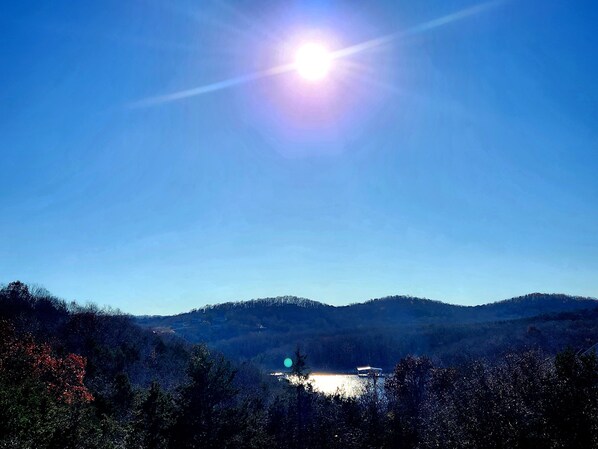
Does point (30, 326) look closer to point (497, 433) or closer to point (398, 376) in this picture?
point (398, 376)

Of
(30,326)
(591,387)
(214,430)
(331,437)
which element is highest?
(30,326)

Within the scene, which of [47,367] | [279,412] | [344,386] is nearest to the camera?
[279,412]

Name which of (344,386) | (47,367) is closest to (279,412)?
(47,367)

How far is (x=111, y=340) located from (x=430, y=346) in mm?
135064

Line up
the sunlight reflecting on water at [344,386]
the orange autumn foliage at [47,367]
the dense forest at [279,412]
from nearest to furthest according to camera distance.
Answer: the dense forest at [279,412] < the orange autumn foliage at [47,367] < the sunlight reflecting on water at [344,386]

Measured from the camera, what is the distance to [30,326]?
248ft

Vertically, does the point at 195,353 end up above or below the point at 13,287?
below

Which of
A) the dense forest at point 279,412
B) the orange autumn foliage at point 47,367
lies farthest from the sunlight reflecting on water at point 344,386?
the orange autumn foliage at point 47,367

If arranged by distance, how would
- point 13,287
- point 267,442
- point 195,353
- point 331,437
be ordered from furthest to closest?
1. point 13,287
2. point 331,437
3. point 267,442
4. point 195,353

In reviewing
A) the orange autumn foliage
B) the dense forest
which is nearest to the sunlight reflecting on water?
the dense forest

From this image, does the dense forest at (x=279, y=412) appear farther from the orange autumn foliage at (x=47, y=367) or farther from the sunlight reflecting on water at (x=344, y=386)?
the sunlight reflecting on water at (x=344, y=386)

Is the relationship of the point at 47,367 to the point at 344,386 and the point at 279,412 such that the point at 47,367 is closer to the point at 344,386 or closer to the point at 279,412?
the point at 279,412

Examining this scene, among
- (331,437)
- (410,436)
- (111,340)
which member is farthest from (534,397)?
(111,340)

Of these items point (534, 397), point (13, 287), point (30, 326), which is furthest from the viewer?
Result: point (13, 287)
